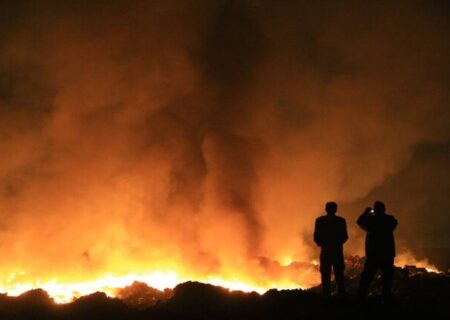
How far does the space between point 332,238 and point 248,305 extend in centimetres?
376

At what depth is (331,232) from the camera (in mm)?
13438

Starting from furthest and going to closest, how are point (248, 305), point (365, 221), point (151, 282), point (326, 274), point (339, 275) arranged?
point (151, 282) < point (248, 305) < point (326, 274) < point (339, 275) < point (365, 221)

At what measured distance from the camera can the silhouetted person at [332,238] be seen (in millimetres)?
13414

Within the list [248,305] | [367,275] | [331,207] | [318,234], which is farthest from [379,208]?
[248,305]

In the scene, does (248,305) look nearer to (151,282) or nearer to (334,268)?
(334,268)

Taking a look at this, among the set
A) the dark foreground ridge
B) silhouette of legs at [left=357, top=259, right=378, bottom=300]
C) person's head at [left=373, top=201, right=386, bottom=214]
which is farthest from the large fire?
person's head at [left=373, top=201, right=386, bottom=214]

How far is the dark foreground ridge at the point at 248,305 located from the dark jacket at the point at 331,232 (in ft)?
5.36

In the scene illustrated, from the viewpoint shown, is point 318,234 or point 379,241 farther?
point 318,234

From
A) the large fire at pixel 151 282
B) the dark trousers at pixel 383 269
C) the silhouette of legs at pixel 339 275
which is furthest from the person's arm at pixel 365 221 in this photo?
the large fire at pixel 151 282

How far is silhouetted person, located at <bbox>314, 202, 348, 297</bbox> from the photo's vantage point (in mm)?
13414

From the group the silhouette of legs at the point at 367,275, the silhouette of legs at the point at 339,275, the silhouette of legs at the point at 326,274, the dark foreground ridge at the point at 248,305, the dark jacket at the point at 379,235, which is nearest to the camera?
the dark jacket at the point at 379,235

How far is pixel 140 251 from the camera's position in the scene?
30453mm

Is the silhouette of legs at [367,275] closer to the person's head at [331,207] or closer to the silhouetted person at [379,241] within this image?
the silhouetted person at [379,241]

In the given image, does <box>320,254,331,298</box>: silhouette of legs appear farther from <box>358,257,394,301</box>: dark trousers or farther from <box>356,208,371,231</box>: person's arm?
<box>356,208,371,231</box>: person's arm
